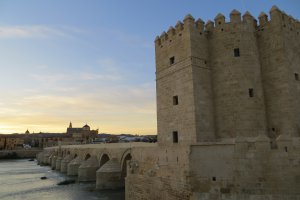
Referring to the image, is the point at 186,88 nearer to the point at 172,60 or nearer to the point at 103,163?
the point at 172,60

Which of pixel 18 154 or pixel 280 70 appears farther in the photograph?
pixel 18 154

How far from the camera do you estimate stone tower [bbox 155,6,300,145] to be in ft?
43.1

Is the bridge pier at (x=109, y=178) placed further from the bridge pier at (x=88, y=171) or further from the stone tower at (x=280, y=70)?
the stone tower at (x=280, y=70)

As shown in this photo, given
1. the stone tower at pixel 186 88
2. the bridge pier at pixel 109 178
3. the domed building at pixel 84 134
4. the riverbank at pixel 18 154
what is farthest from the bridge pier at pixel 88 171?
the domed building at pixel 84 134

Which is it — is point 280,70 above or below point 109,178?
above

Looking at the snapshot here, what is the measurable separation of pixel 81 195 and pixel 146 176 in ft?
32.6

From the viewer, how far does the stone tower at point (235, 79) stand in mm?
13133

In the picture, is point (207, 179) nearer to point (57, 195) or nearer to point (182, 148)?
point (182, 148)

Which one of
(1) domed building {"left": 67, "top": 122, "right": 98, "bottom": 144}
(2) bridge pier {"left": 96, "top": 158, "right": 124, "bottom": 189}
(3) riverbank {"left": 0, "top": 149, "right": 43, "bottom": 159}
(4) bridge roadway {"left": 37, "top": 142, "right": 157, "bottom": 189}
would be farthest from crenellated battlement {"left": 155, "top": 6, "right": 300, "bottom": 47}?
(1) domed building {"left": 67, "top": 122, "right": 98, "bottom": 144}

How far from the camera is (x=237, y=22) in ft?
45.8

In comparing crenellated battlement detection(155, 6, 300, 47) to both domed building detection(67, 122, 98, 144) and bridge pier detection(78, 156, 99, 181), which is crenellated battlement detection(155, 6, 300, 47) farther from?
domed building detection(67, 122, 98, 144)

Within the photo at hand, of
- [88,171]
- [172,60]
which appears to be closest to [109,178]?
[88,171]

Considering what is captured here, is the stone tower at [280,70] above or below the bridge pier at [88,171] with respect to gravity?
above

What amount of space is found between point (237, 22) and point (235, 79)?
10.4ft
